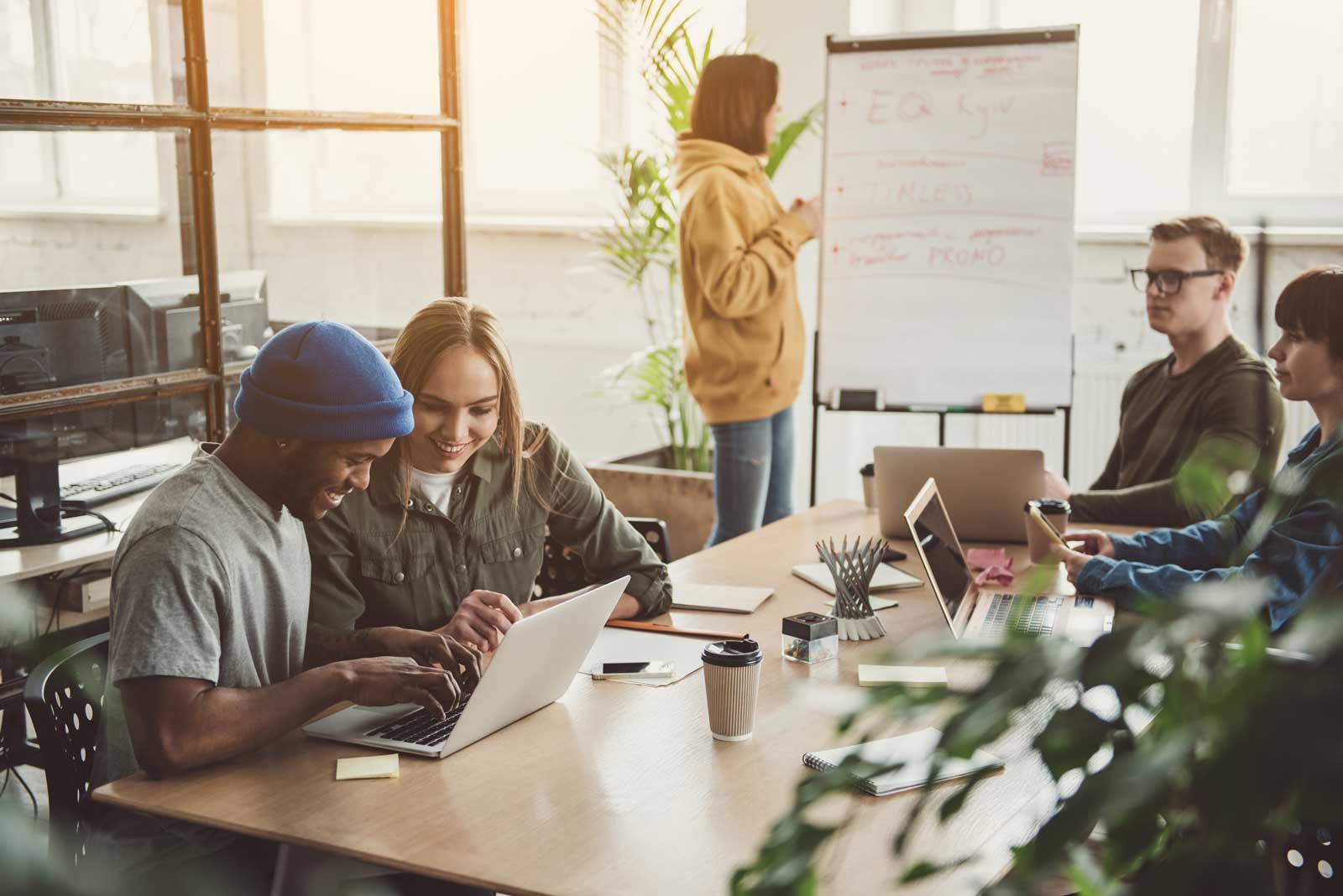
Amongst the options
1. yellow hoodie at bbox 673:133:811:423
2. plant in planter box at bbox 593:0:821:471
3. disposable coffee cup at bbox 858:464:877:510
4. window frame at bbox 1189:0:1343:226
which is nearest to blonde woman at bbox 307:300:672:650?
disposable coffee cup at bbox 858:464:877:510

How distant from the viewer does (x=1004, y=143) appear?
3.63m

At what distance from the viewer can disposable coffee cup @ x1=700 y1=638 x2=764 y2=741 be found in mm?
1654

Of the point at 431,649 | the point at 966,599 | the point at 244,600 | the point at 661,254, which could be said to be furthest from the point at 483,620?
the point at 661,254

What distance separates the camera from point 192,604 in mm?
1544

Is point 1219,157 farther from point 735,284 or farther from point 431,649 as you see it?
point 431,649

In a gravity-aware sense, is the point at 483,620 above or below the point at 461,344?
below

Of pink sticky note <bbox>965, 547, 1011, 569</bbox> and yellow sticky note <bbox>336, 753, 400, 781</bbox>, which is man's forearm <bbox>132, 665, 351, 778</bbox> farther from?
pink sticky note <bbox>965, 547, 1011, 569</bbox>

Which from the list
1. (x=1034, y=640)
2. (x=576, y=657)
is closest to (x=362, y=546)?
(x=576, y=657)

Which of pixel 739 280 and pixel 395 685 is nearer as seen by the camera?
pixel 395 685

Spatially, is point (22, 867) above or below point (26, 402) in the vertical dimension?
above

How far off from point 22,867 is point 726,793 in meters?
1.26

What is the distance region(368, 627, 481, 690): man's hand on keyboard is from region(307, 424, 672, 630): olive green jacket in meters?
0.15

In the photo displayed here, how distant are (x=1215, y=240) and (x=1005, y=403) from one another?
77 centimetres

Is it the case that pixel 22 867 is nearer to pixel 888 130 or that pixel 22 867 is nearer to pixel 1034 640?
pixel 1034 640
